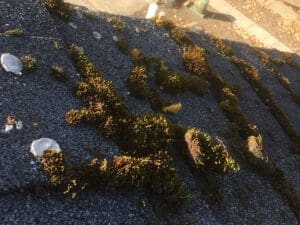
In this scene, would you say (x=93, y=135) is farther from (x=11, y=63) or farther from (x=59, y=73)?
(x=11, y=63)

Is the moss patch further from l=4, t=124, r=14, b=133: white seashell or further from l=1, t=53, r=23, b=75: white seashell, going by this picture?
l=4, t=124, r=14, b=133: white seashell

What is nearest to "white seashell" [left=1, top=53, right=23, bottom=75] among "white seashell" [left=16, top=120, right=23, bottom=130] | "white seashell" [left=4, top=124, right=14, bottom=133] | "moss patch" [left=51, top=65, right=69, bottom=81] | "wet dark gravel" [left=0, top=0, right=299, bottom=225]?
"wet dark gravel" [left=0, top=0, right=299, bottom=225]

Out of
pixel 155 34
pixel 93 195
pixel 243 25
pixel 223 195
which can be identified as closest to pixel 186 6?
pixel 243 25

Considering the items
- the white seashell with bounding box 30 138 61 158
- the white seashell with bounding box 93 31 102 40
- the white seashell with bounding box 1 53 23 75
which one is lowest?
the white seashell with bounding box 30 138 61 158

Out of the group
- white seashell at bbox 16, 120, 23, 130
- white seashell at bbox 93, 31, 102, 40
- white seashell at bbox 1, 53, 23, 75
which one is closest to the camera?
white seashell at bbox 16, 120, 23, 130

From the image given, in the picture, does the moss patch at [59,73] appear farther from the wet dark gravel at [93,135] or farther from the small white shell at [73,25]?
the small white shell at [73,25]

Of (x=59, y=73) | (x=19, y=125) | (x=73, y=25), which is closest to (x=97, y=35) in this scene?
(x=73, y=25)

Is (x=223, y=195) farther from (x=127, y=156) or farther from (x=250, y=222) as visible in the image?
(x=127, y=156)
